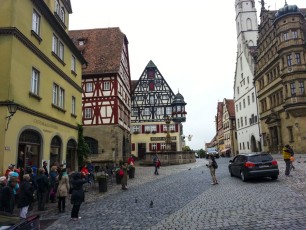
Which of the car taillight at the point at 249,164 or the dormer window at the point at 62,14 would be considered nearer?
the car taillight at the point at 249,164

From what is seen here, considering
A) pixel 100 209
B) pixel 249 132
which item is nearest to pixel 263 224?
pixel 100 209

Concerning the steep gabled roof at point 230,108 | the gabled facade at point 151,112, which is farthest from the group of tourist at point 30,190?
the steep gabled roof at point 230,108

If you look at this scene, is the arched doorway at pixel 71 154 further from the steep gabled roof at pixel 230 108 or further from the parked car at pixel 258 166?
the steep gabled roof at pixel 230 108

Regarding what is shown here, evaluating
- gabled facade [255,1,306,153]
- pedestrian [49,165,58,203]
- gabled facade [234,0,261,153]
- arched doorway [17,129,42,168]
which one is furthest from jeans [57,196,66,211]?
gabled facade [234,0,261,153]

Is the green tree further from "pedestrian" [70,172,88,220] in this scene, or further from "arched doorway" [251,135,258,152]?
"arched doorway" [251,135,258,152]

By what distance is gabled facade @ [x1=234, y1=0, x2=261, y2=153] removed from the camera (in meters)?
51.7

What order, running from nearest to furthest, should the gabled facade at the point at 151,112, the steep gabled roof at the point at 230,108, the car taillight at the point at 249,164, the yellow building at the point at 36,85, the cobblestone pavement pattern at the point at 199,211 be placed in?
1. the cobblestone pavement pattern at the point at 199,211
2. the yellow building at the point at 36,85
3. the car taillight at the point at 249,164
4. the gabled facade at the point at 151,112
5. the steep gabled roof at the point at 230,108

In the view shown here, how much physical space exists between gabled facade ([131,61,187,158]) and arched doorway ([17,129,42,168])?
39771mm

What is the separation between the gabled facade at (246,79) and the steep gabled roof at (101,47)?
24887mm

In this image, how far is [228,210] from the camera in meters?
9.23

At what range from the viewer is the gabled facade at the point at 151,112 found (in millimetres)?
55094

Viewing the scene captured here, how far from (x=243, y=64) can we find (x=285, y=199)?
1908 inches

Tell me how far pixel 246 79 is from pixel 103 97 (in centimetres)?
3033

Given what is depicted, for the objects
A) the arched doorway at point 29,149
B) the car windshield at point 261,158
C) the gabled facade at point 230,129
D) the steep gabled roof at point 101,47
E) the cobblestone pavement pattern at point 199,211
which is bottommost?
the cobblestone pavement pattern at point 199,211
